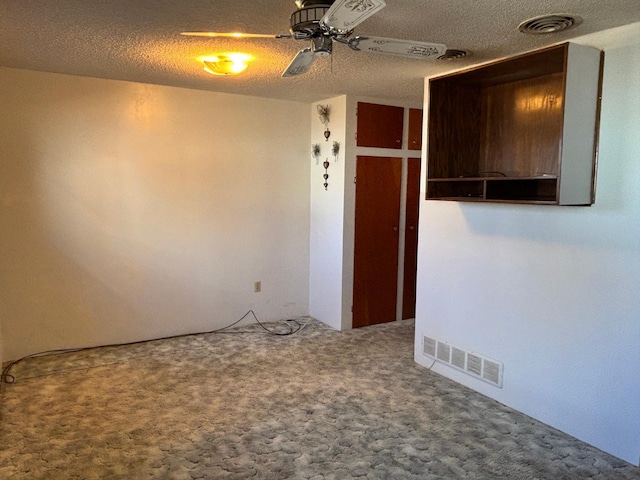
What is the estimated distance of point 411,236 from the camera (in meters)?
4.87

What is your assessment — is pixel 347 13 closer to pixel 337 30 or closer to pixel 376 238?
pixel 337 30

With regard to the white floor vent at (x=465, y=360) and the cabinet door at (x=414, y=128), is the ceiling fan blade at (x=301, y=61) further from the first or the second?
the cabinet door at (x=414, y=128)

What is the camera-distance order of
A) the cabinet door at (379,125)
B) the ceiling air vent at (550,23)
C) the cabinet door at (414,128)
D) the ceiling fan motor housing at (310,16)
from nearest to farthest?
the ceiling fan motor housing at (310,16), the ceiling air vent at (550,23), the cabinet door at (379,125), the cabinet door at (414,128)

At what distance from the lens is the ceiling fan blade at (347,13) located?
1532 millimetres

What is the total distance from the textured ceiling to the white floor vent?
2.00 m

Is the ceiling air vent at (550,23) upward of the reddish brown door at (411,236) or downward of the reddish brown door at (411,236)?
upward

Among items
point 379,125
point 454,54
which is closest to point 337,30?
point 454,54

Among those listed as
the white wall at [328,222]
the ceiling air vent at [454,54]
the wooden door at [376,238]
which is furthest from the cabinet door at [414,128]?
the ceiling air vent at [454,54]

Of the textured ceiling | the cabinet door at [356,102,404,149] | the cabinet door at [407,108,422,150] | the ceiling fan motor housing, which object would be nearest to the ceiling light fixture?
the textured ceiling

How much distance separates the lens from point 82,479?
224 centimetres

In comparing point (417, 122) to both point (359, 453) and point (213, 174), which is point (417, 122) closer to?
point (213, 174)

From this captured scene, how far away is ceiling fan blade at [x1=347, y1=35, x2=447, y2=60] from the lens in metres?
1.96

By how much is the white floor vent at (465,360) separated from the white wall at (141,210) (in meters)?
1.74

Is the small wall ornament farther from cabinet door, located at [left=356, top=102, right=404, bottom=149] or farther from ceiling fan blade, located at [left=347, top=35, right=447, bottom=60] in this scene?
ceiling fan blade, located at [left=347, top=35, right=447, bottom=60]
